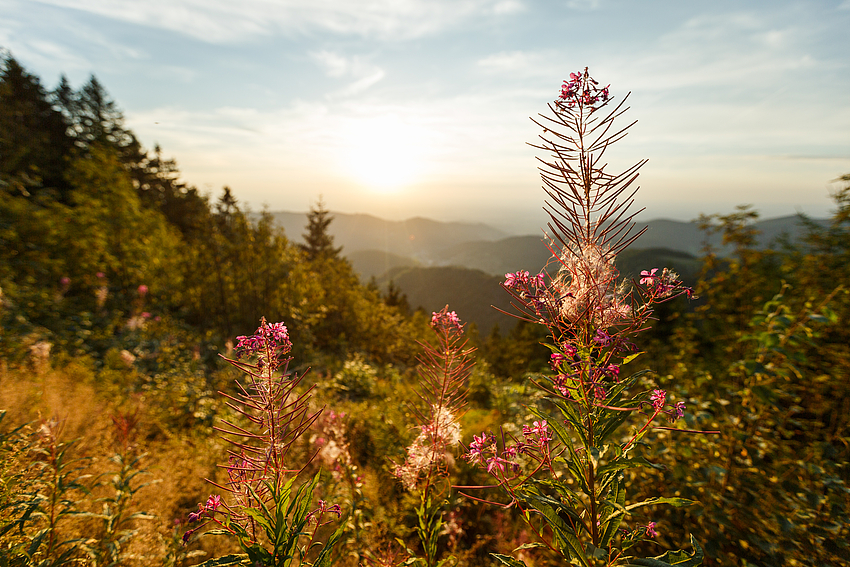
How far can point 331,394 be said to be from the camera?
749 cm

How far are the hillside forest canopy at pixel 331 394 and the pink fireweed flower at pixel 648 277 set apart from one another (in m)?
0.61

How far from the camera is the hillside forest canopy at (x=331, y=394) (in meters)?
2.46

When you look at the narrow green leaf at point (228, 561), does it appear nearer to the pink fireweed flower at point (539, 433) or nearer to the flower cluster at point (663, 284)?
the pink fireweed flower at point (539, 433)

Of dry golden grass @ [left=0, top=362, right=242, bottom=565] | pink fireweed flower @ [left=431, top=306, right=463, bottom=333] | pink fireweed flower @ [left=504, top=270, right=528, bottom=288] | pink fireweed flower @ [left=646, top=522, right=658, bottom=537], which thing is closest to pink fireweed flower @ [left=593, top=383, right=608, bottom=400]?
pink fireweed flower @ [left=504, top=270, right=528, bottom=288]

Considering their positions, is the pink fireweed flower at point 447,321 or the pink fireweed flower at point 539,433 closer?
the pink fireweed flower at point 539,433

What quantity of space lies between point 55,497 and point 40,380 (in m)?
4.98

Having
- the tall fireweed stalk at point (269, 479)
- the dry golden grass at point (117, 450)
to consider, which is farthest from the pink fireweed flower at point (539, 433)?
the dry golden grass at point (117, 450)

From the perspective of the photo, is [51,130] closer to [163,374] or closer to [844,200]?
[163,374]

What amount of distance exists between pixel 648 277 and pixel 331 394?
7.33m

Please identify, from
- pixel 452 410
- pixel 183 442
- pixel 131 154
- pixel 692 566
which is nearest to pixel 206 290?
pixel 183 442

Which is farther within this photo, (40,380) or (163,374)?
(163,374)

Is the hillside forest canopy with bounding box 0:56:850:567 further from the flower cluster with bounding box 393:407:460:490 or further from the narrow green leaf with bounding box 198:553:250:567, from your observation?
the narrow green leaf with bounding box 198:553:250:567

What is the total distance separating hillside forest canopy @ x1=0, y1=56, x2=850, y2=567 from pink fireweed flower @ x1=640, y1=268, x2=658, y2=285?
609 mm

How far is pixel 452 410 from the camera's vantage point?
7.27ft
